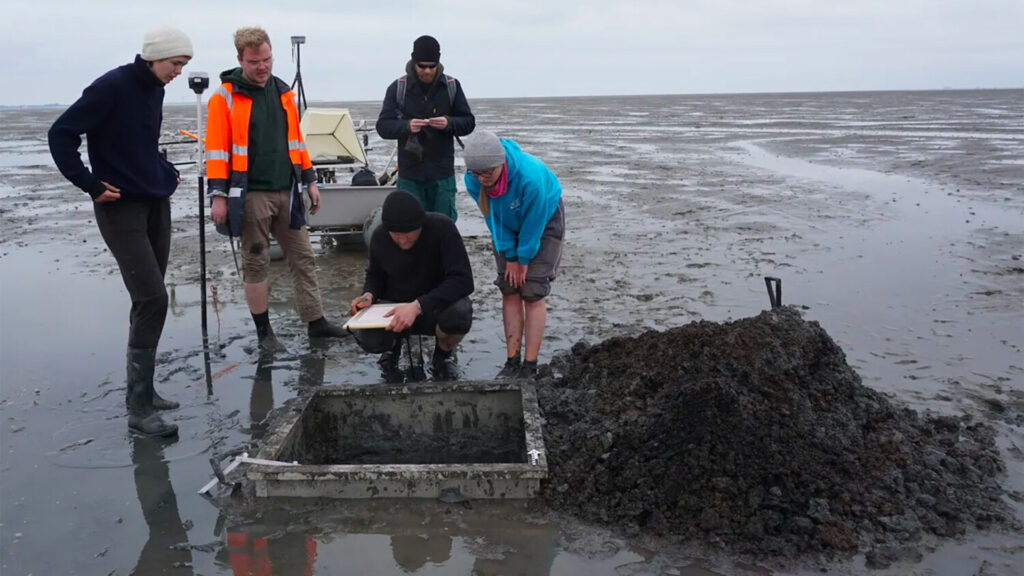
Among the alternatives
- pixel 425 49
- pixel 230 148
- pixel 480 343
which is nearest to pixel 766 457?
pixel 480 343

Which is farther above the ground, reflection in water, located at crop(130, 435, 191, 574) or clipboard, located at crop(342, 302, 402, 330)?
clipboard, located at crop(342, 302, 402, 330)

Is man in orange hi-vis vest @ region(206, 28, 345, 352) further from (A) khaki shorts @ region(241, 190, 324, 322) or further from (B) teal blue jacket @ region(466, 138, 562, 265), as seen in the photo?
(B) teal blue jacket @ region(466, 138, 562, 265)

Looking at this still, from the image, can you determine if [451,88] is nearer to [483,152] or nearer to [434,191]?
[434,191]

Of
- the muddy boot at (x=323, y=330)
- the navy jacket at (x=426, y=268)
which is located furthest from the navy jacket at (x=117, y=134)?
the muddy boot at (x=323, y=330)

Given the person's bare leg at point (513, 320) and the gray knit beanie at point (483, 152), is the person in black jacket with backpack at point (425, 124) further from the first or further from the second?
the gray knit beanie at point (483, 152)

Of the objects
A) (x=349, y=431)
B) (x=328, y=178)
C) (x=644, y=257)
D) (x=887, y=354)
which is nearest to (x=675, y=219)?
(x=644, y=257)

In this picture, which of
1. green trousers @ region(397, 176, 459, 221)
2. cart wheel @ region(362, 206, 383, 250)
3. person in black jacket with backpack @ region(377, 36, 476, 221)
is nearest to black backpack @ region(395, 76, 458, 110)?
person in black jacket with backpack @ region(377, 36, 476, 221)

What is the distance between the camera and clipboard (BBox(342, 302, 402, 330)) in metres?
4.38

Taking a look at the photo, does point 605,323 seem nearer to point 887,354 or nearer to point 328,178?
point 887,354

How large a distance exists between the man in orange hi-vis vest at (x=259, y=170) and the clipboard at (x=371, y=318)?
1.25 meters

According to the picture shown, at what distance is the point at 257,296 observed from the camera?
5754mm

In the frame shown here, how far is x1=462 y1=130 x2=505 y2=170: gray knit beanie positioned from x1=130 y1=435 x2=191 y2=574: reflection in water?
7.29ft

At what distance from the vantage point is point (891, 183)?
1456 centimetres

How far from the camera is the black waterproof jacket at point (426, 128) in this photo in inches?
229
